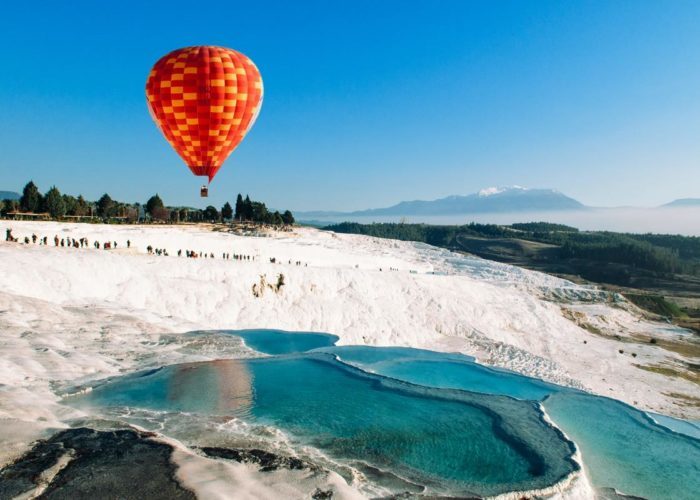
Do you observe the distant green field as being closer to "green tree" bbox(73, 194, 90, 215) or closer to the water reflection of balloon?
the water reflection of balloon

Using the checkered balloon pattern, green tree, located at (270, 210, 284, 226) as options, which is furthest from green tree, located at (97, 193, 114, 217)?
the checkered balloon pattern

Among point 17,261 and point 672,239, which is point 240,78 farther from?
point 672,239

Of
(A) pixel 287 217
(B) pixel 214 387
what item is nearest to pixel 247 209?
(A) pixel 287 217

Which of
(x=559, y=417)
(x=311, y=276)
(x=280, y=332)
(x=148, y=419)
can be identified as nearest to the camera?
(x=148, y=419)

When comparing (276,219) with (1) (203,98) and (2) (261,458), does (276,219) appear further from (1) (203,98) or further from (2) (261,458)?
(2) (261,458)

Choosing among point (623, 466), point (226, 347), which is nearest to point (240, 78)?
point (226, 347)

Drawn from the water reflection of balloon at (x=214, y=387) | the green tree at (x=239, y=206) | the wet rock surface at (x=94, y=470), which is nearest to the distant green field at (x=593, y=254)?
the water reflection of balloon at (x=214, y=387)

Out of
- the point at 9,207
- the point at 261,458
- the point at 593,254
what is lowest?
the point at 261,458
